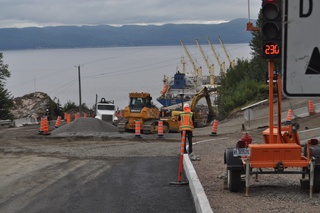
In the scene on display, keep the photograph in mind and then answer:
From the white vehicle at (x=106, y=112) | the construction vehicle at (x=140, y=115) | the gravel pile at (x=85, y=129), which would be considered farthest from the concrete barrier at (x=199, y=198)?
the white vehicle at (x=106, y=112)

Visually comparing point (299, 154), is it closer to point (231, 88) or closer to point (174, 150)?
point (174, 150)

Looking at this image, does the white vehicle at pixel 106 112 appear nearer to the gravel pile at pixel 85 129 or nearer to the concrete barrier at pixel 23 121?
the concrete barrier at pixel 23 121

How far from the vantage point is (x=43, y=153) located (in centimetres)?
2159

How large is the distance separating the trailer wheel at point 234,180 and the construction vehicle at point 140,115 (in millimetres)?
21948

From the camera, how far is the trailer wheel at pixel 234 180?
35.9 feet

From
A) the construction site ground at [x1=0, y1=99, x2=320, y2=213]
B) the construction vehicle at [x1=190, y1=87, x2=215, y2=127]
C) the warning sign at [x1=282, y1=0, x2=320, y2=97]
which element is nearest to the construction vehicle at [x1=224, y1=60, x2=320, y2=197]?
the construction site ground at [x1=0, y1=99, x2=320, y2=213]

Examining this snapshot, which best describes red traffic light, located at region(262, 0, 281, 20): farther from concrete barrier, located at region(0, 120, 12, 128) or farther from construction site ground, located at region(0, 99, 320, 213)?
concrete barrier, located at region(0, 120, 12, 128)

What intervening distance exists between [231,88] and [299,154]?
4801 cm

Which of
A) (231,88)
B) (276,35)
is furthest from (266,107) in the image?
(276,35)

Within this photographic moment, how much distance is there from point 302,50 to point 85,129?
2993cm

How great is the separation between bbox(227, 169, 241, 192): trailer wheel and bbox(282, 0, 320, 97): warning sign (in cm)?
798

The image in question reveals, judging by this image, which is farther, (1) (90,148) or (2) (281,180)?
(1) (90,148)

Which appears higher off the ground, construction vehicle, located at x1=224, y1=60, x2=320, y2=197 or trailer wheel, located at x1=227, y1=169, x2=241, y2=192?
construction vehicle, located at x1=224, y1=60, x2=320, y2=197

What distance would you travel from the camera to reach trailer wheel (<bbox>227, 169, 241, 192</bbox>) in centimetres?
1095
